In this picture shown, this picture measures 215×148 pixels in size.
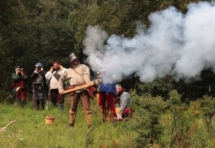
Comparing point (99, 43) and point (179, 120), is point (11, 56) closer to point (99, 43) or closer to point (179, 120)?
point (99, 43)

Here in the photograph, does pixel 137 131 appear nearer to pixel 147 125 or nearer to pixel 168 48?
pixel 147 125

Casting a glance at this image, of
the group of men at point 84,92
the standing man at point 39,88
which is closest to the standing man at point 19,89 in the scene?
the standing man at point 39,88

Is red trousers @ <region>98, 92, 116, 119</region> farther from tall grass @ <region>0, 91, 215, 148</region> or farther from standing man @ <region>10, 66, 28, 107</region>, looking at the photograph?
standing man @ <region>10, 66, 28, 107</region>

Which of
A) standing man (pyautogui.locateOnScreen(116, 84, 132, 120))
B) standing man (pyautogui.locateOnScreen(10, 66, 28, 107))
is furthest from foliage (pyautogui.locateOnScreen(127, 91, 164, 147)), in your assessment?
standing man (pyautogui.locateOnScreen(10, 66, 28, 107))

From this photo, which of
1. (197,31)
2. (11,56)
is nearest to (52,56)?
(11,56)

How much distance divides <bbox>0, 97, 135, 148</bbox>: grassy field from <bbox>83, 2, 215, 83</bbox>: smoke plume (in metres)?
1.26

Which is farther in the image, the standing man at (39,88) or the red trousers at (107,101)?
the standing man at (39,88)

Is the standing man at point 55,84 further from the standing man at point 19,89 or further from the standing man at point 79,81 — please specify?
the standing man at point 79,81

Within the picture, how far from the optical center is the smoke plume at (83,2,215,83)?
7696 millimetres

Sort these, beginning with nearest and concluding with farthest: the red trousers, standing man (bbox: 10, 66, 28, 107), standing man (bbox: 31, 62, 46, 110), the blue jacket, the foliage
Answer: the foliage → the blue jacket → the red trousers → standing man (bbox: 31, 62, 46, 110) → standing man (bbox: 10, 66, 28, 107)

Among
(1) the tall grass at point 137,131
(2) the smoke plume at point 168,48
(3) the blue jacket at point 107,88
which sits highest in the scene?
(2) the smoke plume at point 168,48

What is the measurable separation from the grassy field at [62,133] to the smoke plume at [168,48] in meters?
1.26

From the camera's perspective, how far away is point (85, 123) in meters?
8.96

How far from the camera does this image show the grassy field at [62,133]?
7.00 m
